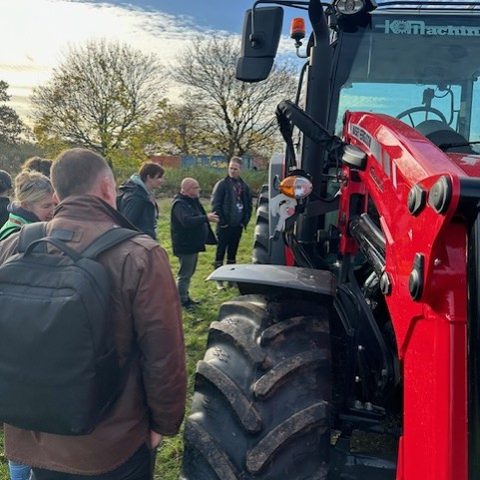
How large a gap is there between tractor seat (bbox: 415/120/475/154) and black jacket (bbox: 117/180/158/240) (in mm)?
3357

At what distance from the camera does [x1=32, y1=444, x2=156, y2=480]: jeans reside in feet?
6.18

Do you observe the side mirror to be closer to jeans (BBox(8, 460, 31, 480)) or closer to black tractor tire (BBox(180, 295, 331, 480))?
black tractor tire (BBox(180, 295, 331, 480))

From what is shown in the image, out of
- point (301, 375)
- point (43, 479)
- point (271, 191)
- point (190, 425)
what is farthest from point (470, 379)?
point (271, 191)

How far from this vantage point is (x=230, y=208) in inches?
301

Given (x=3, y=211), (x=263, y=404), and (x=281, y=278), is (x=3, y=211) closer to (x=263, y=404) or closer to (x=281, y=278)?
(x=281, y=278)

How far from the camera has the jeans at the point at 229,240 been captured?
25.3ft

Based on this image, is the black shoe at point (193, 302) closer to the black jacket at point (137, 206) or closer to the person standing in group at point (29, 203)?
the black jacket at point (137, 206)

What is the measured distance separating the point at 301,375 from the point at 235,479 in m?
0.44

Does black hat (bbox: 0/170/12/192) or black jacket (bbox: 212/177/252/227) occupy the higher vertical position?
black hat (bbox: 0/170/12/192)

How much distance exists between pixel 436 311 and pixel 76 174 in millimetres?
1391

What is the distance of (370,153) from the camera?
2031 mm

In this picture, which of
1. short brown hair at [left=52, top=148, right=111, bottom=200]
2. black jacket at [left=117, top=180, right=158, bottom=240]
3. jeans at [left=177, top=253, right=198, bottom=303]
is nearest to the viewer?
short brown hair at [left=52, top=148, right=111, bottom=200]

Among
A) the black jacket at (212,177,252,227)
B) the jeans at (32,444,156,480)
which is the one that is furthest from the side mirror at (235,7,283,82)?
the black jacket at (212,177,252,227)

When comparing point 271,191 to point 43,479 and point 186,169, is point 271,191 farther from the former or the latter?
point 186,169
